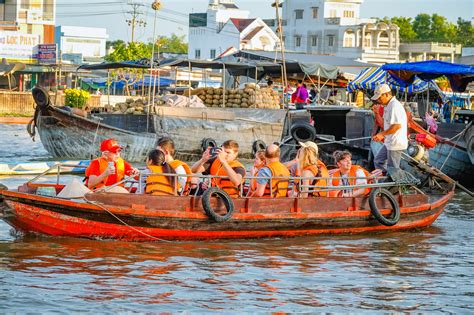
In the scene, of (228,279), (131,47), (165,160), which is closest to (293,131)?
(165,160)

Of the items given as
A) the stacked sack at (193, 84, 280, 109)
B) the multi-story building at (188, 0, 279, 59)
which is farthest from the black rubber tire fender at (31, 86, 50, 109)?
the multi-story building at (188, 0, 279, 59)

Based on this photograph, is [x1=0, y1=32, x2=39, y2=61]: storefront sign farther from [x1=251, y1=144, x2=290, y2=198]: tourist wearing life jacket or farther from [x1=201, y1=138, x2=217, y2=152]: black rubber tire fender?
[x1=251, y1=144, x2=290, y2=198]: tourist wearing life jacket

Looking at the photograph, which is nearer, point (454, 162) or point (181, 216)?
point (181, 216)

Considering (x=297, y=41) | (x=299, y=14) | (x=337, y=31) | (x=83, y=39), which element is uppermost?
→ (x=299, y=14)

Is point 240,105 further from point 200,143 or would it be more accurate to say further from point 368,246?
point 368,246

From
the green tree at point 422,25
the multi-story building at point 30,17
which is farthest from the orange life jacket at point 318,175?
the green tree at point 422,25

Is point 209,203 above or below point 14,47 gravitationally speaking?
below

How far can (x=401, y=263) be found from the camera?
1269 cm

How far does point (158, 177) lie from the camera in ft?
42.0

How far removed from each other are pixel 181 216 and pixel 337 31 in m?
92.3

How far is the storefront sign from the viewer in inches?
2421

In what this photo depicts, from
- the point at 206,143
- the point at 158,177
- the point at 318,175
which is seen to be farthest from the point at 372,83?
the point at 158,177

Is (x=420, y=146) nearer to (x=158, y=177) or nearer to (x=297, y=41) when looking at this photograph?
(x=158, y=177)

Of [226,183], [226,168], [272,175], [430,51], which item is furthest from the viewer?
[430,51]
